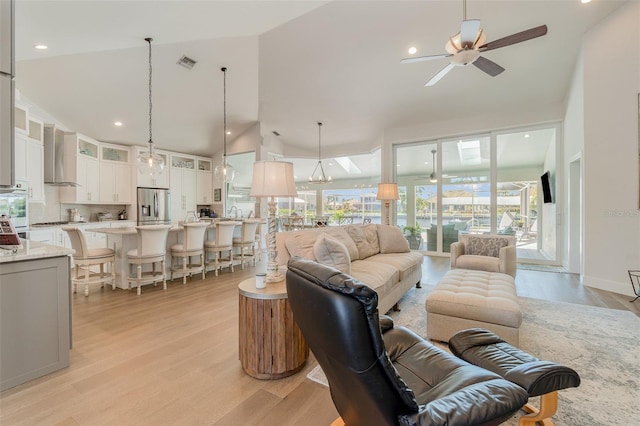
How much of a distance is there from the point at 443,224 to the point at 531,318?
390cm

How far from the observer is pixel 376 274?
286cm

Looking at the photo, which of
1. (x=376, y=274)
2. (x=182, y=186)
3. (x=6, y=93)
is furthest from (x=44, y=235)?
(x=376, y=274)

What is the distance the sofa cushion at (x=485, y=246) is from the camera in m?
4.02

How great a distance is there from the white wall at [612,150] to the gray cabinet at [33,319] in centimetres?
633

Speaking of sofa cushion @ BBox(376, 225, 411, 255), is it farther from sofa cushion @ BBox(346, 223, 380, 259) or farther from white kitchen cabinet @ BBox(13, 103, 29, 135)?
white kitchen cabinet @ BBox(13, 103, 29, 135)

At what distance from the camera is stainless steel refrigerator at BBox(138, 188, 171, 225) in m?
7.15

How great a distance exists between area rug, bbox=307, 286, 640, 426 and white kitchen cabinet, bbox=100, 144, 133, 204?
6.97 m

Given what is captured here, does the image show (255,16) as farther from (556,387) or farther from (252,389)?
(556,387)

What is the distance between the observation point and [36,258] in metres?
2.04

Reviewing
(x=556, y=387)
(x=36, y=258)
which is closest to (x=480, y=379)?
(x=556, y=387)

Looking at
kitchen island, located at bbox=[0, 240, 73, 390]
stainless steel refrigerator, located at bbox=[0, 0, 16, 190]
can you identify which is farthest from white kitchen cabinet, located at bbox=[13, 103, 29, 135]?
kitchen island, located at bbox=[0, 240, 73, 390]

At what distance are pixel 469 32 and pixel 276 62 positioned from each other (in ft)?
11.0

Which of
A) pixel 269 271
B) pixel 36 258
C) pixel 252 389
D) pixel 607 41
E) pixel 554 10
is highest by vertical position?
pixel 554 10

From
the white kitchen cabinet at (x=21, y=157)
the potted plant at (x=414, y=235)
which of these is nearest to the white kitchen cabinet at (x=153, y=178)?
the white kitchen cabinet at (x=21, y=157)
